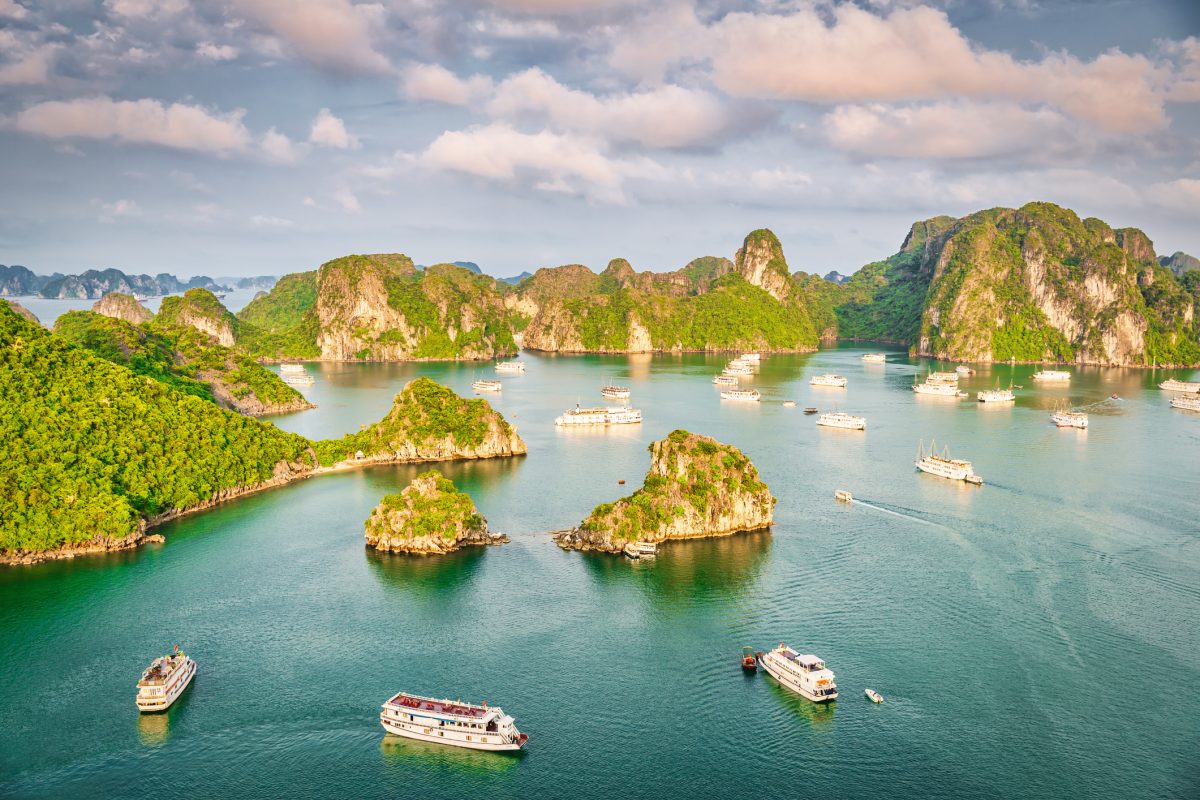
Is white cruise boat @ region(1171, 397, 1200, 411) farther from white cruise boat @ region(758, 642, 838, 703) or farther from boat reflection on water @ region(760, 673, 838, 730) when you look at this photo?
boat reflection on water @ region(760, 673, 838, 730)

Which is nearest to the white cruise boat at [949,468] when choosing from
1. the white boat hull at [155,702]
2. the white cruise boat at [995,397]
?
the white cruise boat at [995,397]

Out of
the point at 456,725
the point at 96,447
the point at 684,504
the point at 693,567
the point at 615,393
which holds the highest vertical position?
the point at 615,393

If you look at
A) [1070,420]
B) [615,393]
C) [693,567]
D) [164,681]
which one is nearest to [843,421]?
[1070,420]

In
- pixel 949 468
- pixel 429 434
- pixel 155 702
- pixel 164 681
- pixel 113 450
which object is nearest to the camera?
pixel 155 702

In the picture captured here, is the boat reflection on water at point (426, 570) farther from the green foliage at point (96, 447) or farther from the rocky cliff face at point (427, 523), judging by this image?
the green foliage at point (96, 447)

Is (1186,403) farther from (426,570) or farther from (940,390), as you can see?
(426,570)

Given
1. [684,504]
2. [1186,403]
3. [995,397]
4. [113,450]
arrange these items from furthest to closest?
1. [995,397]
2. [1186,403]
3. [113,450]
4. [684,504]

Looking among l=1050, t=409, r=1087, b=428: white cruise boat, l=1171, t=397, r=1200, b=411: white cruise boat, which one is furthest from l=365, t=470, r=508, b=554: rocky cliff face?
l=1171, t=397, r=1200, b=411: white cruise boat
